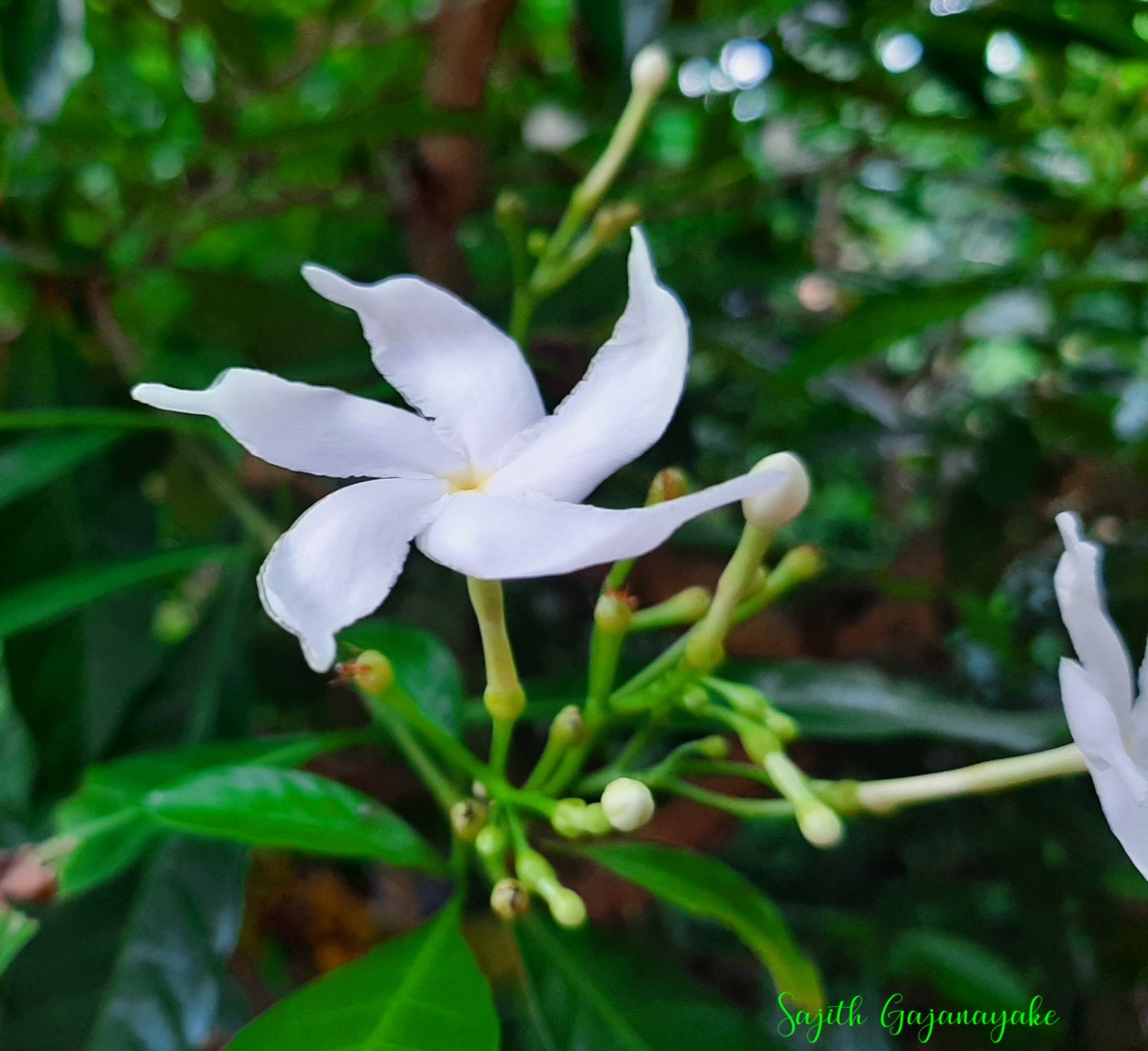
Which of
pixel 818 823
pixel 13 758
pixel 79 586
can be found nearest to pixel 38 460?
pixel 79 586

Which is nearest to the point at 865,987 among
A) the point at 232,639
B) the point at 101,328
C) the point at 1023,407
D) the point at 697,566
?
the point at 697,566

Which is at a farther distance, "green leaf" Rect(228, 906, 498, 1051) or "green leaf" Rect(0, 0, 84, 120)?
"green leaf" Rect(0, 0, 84, 120)

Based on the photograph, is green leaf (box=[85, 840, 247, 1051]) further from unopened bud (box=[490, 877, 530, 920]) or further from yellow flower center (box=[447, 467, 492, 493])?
yellow flower center (box=[447, 467, 492, 493])

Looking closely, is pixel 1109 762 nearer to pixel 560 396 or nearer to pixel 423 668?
pixel 423 668

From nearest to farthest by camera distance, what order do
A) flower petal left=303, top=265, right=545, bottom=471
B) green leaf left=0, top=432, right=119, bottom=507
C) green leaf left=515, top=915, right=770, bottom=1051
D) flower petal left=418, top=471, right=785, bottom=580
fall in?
flower petal left=418, top=471, right=785, bottom=580
flower petal left=303, top=265, right=545, bottom=471
green leaf left=515, top=915, right=770, bottom=1051
green leaf left=0, top=432, right=119, bottom=507

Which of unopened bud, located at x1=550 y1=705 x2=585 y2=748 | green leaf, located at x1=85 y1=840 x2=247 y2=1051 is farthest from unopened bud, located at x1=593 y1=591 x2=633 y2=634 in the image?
green leaf, located at x1=85 y1=840 x2=247 y2=1051

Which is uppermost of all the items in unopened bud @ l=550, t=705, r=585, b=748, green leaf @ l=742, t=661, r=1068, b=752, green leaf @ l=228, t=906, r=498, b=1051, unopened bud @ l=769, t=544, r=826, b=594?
unopened bud @ l=769, t=544, r=826, b=594

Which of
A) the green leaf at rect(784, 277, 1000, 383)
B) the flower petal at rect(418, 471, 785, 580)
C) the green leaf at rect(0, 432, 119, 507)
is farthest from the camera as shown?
the green leaf at rect(784, 277, 1000, 383)

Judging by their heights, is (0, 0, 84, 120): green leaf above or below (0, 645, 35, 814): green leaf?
above
